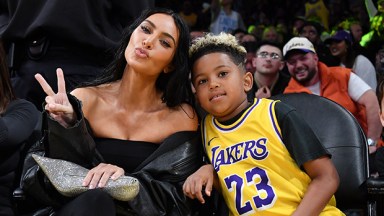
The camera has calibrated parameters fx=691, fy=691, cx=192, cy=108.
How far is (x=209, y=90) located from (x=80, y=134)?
1.75 ft

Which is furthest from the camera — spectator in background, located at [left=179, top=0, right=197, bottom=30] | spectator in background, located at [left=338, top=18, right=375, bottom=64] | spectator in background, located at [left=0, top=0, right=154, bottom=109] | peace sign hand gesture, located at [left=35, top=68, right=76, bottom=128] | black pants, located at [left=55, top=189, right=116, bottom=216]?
spectator in background, located at [left=179, top=0, right=197, bottom=30]

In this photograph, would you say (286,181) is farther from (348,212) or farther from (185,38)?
(185,38)

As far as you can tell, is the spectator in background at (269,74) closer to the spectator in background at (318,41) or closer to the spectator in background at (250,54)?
the spectator in background at (250,54)

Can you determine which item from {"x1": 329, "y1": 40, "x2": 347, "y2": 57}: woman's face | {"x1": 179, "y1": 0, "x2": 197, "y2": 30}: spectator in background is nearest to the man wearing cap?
{"x1": 329, "y1": 40, "x2": 347, "y2": 57}: woman's face

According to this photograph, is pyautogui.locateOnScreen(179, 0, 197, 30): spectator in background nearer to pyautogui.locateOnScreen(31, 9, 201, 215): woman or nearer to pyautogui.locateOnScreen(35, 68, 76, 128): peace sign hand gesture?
pyautogui.locateOnScreen(31, 9, 201, 215): woman

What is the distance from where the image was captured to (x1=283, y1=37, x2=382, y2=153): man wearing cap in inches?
195

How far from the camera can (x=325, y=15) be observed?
10047 mm

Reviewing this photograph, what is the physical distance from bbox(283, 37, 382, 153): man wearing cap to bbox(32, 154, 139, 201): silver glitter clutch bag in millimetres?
2797

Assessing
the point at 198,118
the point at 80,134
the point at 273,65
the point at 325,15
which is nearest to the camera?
the point at 80,134

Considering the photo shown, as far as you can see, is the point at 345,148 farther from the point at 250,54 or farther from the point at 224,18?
the point at 224,18

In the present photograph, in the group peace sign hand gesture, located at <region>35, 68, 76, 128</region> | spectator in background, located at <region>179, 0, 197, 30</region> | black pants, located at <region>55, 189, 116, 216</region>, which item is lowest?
spectator in background, located at <region>179, 0, 197, 30</region>

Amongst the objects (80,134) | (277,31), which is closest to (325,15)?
(277,31)

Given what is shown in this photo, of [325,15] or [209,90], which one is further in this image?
[325,15]

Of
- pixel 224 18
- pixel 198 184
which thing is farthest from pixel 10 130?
pixel 224 18
